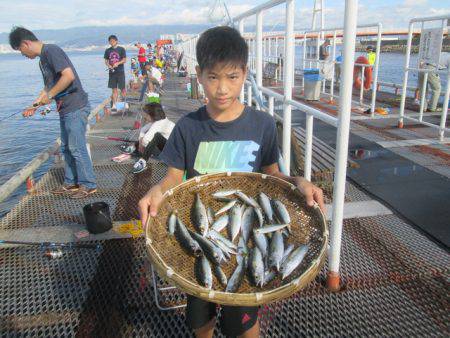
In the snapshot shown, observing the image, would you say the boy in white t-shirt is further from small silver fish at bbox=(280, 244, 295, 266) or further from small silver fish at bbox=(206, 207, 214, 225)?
small silver fish at bbox=(280, 244, 295, 266)

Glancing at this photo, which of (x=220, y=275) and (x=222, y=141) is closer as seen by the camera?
(x=220, y=275)

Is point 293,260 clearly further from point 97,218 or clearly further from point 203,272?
point 97,218

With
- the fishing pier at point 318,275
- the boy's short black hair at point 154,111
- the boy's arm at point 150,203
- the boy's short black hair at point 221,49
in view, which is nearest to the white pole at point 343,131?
the fishing pier at point 318,275

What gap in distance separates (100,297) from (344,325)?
2172 mm

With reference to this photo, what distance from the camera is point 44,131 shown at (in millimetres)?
16359

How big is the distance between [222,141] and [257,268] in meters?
0.89

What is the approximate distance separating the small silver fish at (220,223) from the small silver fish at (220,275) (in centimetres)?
30

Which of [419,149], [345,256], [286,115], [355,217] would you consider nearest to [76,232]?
[286,115]

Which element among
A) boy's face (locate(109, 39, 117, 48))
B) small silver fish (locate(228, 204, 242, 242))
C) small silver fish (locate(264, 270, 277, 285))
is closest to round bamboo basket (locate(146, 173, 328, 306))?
small silver fish (locate(264, 270, 277, 285))

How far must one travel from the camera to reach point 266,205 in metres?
2.22

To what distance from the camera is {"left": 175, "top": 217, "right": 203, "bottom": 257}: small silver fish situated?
6.51 ft

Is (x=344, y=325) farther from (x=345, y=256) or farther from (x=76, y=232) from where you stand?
(x=76, y=232)

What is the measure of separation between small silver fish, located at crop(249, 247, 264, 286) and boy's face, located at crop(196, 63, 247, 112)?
0.96 m

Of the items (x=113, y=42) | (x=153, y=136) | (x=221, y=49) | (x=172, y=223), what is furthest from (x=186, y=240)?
(x=113, y=42)
